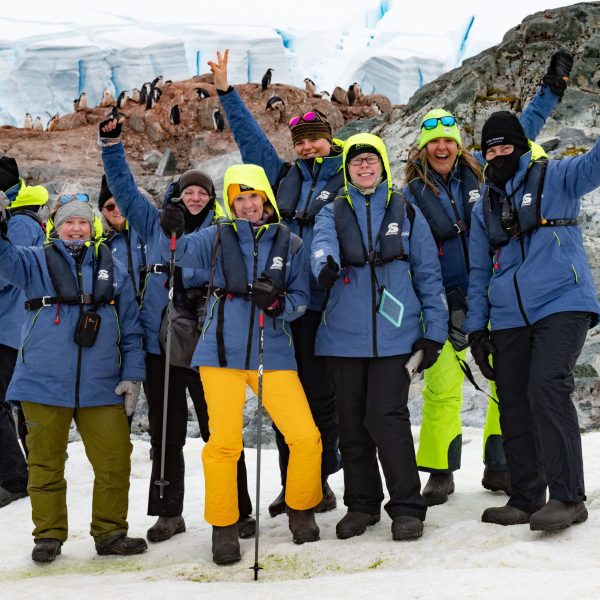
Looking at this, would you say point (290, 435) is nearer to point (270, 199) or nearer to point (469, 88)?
point (270, 199)

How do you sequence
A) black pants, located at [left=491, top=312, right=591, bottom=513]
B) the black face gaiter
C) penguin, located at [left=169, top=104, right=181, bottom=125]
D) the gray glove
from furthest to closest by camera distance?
penguin, located at [left=169, top=104, right=181, bottom=125], the gray glove, the black face gaiter, black pants, located at [left=491, top=312, right=591, bottom=513]

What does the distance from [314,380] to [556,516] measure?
1750mm

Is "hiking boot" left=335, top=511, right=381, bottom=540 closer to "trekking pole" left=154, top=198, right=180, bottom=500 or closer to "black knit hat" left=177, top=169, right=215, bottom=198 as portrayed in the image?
"trekking pole" left=154, top=198, right=180, bottom=500

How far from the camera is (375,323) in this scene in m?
4.57

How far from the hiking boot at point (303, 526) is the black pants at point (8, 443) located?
289 cm

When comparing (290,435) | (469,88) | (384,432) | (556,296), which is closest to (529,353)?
(556,296)

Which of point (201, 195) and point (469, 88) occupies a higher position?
point (469, 88)

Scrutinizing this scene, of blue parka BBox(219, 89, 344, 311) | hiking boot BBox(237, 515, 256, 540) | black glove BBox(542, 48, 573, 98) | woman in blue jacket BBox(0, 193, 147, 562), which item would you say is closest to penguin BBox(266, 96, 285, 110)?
blue parka BBox(219, 89, 344, 311)

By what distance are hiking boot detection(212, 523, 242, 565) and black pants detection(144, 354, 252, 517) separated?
1.76 feet

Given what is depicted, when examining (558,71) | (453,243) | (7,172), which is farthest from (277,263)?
(558,71)

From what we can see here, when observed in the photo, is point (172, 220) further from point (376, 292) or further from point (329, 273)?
point (376, 292)

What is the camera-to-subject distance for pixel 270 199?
4.92 m

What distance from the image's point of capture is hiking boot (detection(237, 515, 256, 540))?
4.95 metres

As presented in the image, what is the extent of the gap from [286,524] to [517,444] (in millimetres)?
1620
